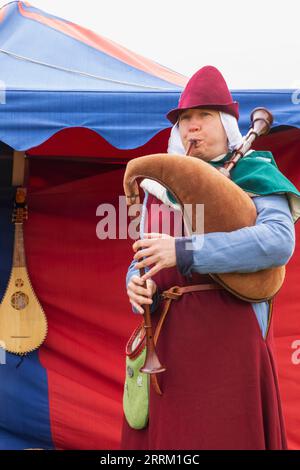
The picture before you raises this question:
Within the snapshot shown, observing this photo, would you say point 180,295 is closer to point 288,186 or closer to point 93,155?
point 288,186

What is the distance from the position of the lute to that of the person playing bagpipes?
4.39 feet

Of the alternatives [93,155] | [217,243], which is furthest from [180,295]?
[93,155]

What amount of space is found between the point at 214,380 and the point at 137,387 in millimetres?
270

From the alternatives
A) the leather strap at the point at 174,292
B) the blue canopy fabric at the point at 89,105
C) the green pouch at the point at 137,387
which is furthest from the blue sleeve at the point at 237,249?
the blue canopy fabric at the point at 89,105

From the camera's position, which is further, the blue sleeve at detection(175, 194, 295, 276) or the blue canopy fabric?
the blue canopy fabric

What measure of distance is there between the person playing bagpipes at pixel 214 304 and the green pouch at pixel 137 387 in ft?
0.09

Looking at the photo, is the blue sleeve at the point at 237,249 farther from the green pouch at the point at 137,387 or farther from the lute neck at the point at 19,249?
the lute neck at the point at 19,249

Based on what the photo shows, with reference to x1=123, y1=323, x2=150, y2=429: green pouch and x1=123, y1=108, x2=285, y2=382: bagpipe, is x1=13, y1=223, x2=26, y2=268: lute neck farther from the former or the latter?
x1=123, y1=108, x2=285, y2=382: bagpipe

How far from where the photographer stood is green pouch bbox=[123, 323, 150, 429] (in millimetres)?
1886

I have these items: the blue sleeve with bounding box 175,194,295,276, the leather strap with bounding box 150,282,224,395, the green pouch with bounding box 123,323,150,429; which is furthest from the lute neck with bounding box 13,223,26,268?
the blue sleeve with bounding box 175,194,295,276

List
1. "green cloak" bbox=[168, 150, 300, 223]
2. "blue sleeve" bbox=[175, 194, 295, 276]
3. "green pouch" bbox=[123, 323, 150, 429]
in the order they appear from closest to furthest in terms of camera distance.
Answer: "blue sleeve" bbox=[175, 194, 295, 276]
"green cloak" bbox=[168, 150, 300, 223]
"green pouch" bbox=[123, 323, 150, 429]

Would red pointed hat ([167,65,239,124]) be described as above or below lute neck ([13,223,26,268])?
below

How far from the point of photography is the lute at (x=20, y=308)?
10.2 ft

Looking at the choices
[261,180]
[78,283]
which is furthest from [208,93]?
[78,283]
